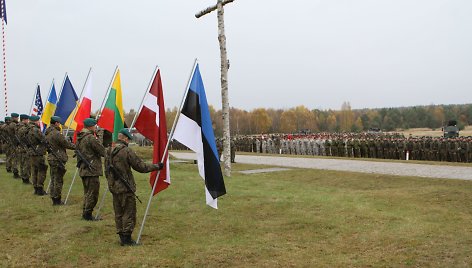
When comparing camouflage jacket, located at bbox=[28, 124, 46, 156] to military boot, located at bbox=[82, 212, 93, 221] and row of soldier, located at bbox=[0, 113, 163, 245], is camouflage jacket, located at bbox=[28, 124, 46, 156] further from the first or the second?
military boot, located at bbox=[82, 212, 93, 221]

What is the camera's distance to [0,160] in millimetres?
20906

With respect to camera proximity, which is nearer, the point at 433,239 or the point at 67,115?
the point at 433,239

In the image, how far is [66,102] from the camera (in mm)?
12695

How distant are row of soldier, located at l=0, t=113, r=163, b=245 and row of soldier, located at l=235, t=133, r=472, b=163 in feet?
66.0

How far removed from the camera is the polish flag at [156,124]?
7965 mm

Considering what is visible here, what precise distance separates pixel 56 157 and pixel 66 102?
2.68 metres

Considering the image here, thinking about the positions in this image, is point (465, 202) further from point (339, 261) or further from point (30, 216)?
point (30, 216)

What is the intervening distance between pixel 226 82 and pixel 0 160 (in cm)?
1185

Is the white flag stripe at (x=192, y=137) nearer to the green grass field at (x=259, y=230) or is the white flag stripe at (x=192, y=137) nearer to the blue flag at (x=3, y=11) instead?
the green grass field at (x=259, y=230)

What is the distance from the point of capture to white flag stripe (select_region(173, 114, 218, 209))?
25.8 feet

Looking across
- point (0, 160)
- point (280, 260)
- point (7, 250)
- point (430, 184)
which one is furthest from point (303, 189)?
point (0, 160)

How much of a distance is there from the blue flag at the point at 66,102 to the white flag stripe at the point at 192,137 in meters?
5.88

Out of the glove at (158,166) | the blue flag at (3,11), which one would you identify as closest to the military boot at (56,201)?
the glove at (158,166)

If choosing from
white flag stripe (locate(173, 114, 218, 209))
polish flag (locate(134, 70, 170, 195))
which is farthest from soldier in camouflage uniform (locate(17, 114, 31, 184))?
white flag stripe (locate(173, 114, 218, 209))
